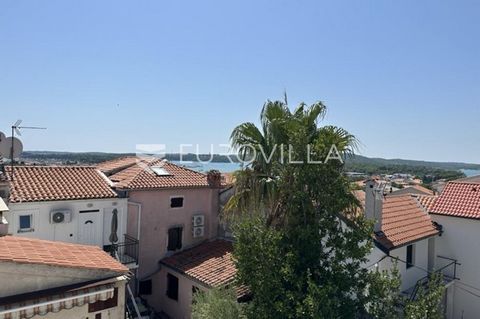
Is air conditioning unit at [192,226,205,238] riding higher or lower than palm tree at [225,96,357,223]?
lower

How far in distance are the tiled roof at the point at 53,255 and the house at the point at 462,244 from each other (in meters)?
19.0

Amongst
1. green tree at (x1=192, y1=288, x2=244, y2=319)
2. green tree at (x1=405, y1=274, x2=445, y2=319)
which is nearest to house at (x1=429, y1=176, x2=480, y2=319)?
green tree at (x1=405, y1=274, x2=445, y2=319)

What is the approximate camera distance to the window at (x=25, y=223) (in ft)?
51.5

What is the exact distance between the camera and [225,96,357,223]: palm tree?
34.3 feet

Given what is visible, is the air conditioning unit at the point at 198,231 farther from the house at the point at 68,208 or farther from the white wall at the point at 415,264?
the white wall at the point at 415,264

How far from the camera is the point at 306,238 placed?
973cm

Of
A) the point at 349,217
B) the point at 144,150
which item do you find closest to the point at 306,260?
the point at 349,217

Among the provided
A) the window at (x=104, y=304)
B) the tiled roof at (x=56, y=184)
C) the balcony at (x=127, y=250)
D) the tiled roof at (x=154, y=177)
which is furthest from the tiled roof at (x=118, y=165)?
the window at (x=104, y=304)

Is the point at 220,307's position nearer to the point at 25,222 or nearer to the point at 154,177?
the point at 25,222

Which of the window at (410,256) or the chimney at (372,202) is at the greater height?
the chimney at (372,202)

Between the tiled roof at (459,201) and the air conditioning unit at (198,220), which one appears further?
the air conditioning unit at (198,220)

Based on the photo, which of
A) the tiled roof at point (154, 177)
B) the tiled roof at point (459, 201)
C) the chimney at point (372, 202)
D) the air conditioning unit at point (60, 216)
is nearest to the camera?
the air conditioning unit at point (60, 216)

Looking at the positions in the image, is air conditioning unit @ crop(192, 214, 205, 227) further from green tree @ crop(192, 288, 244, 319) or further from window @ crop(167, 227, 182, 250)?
green tree @ crop(192, 288, 244, 319)

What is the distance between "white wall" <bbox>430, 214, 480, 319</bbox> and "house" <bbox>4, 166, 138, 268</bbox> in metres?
17.7
